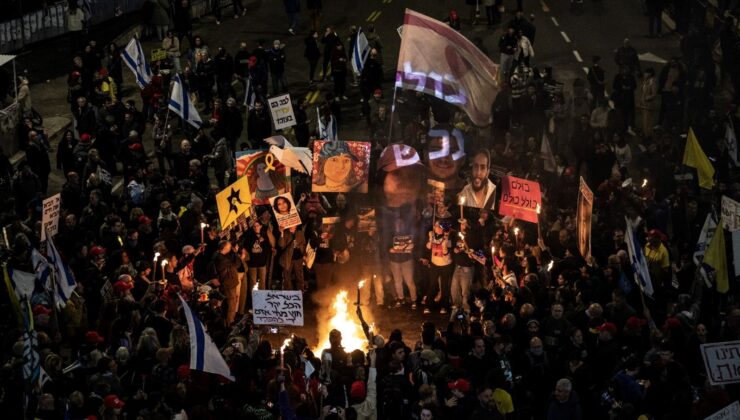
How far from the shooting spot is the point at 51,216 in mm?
22312

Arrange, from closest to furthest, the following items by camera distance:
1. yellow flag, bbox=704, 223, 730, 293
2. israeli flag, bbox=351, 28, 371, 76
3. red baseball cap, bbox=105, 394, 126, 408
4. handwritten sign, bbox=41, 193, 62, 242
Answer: red baseball cap, bbox=105, 394, 126, 408
yellow flag, bbox=704, 223, 730, 293
handwritten sign, bbox=41, 193, 62, 242
israeli flag, bbox=351, 28, 371, 76

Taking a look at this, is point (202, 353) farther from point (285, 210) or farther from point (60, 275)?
point (285, 210)

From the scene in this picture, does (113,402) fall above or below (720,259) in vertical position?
above

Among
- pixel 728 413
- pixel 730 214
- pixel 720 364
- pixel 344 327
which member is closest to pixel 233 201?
pixel 344 327

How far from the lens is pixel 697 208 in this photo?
24.5 meters

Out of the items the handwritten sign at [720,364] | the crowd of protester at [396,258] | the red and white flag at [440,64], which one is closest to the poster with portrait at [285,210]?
the crowd of protester at [396,258]

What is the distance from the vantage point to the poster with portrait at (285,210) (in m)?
23.2

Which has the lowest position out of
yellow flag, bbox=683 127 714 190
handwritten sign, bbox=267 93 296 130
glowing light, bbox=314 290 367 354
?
glowing light, bbox=314 290 367 354

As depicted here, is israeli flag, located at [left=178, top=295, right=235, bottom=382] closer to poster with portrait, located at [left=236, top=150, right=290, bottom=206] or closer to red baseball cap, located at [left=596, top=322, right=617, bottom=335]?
red baseball cap, located at [left=596, top=322, right=617, bottom=335]

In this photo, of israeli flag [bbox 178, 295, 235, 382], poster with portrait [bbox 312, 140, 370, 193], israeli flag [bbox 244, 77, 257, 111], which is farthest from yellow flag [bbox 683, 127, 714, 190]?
israeli flag [bbox 244, 77, 257, 111]

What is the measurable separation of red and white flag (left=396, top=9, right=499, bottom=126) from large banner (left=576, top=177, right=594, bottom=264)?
3169 mm

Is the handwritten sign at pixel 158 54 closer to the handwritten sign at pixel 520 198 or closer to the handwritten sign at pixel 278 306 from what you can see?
the handwritten sign at pixel 520 198

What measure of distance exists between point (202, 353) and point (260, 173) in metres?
7.14

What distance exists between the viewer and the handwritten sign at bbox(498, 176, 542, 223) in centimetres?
2283
